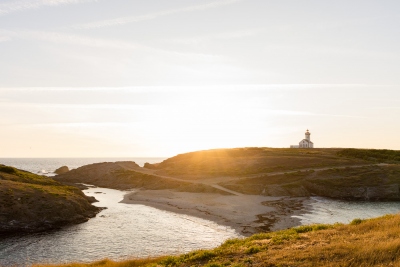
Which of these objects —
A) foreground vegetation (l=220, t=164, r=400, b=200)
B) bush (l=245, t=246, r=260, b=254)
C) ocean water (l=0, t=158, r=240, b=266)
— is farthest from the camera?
foreground vegetation (l=220, t=164, r=400, b=200)

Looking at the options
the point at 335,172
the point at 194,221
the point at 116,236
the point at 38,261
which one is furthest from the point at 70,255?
the point at 335,172

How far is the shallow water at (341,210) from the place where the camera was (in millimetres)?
54656

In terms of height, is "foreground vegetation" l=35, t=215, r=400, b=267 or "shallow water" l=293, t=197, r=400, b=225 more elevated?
"foreground vegetation" l=35, t=215, r=400, b=267

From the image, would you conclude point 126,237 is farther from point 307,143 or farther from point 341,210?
point 307,143

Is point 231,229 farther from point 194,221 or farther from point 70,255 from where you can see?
point 70,255

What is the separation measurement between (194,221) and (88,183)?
80674 millimetres

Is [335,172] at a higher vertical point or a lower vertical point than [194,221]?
higher

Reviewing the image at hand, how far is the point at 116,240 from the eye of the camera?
42.8m

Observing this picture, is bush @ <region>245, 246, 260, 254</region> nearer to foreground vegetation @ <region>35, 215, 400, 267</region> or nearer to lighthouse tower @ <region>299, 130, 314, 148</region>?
foreground vegetation @ <region>35, 215, 400, 267</region>

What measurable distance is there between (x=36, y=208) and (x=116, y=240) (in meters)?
19.7

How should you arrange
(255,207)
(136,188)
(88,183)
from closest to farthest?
(255,207), (136,188), (88,183)

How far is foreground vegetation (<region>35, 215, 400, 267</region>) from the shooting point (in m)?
14.6

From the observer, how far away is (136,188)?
102 meters

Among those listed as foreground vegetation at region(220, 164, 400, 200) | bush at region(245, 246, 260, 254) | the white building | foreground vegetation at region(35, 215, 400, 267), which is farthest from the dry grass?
bush at region(245, 246, 260, 254)
